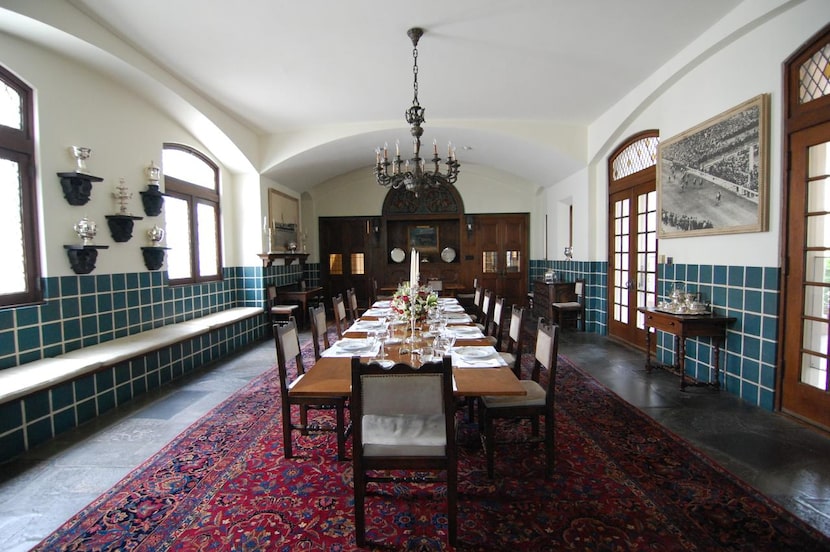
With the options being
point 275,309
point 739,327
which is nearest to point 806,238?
point 739,327

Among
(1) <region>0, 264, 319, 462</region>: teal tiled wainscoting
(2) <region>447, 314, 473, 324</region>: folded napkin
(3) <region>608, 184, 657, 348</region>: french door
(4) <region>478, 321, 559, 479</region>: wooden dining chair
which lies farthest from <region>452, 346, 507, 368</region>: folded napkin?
(3) <region>608, 184, 657, 348</region>: french door

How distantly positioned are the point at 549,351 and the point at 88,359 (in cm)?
349

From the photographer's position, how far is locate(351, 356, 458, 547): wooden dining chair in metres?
1.74

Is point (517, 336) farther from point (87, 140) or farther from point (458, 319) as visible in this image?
point (87, 140)

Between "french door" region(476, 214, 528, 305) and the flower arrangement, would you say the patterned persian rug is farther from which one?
"french door" region(476, 214, 528, 305)

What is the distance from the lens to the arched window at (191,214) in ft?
16.5

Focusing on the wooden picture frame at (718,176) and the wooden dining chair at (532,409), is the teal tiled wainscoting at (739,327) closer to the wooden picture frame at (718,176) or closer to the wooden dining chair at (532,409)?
the wooden picture frame at (718,176)

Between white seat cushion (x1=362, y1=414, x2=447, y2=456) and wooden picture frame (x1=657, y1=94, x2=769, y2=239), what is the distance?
10.3 feet

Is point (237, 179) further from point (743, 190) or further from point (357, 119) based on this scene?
point (743, 190)

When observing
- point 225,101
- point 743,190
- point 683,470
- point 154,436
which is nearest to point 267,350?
point 154,436

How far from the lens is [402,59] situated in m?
4.07

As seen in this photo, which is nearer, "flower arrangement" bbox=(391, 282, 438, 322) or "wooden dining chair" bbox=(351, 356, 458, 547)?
"wooden dining chair" bbox=(351, 356, 458, 547)

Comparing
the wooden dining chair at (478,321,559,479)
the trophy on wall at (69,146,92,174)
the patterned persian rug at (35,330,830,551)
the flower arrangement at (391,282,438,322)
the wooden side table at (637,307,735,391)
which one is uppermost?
the trophy on wall at (69,146,92,174)

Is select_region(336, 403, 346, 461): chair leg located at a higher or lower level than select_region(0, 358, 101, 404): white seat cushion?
lower
